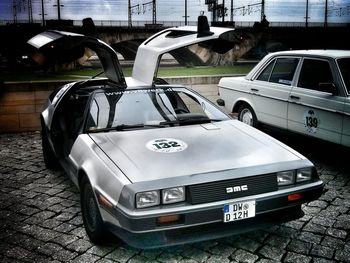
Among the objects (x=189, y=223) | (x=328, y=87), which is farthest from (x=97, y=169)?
(x=328, y=87)

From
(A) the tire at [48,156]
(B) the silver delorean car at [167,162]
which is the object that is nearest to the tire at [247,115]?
(B) the silver delorean car at [167,162]

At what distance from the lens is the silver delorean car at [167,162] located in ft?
9.38

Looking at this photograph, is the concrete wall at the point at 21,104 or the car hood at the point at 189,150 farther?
the concrete wall at the point at 21,104

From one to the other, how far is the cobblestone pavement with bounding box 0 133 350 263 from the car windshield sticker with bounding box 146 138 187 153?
85 cm

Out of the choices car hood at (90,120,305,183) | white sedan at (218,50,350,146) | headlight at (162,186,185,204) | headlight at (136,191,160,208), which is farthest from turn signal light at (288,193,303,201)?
white sedan at (218,50,350,146)

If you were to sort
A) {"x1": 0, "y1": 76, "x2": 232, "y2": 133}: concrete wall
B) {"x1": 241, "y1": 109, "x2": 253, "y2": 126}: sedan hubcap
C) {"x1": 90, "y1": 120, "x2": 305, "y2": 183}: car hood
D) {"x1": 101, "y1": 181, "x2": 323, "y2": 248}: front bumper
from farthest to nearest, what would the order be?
{"x1": 0, "y1": 76, "x2": 232, "y2": 133}: concrete wall
{"x1": 241, "y1": 109, "x2": 253, "y2": 126}: sedan hubcap
{"x1": 90, "y1": 120, "x2": 305, "y2": 183}: car hood
{"x1": 101, "y1": 181, "x2": 323, "y2": 248}: front bumper

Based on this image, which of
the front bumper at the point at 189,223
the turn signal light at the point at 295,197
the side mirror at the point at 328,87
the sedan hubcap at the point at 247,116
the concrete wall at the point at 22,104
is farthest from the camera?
the concrete wall at the point at 22,104

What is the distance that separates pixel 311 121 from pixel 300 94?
0.45m

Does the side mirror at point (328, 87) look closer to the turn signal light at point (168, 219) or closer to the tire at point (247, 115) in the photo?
the tire at point (247, 115)

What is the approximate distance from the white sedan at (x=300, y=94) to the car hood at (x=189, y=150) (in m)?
1.77

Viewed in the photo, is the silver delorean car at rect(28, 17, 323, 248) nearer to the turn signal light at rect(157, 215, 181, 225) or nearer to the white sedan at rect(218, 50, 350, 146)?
the turn signal light at rect(157, 215, 181, 225)

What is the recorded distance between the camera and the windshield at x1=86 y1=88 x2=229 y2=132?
3959 mm

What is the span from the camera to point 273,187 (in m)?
3.11

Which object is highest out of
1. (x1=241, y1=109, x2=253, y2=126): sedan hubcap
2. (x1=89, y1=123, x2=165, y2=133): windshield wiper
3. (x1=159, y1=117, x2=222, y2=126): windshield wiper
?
(x1=159, y1=117, x2=222, y2=126): windshield wiper
